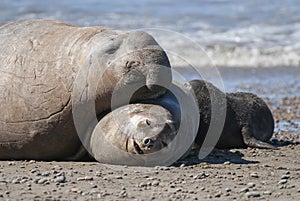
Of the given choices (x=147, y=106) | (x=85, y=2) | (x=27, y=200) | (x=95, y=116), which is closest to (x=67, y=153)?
(x=95, y=116)

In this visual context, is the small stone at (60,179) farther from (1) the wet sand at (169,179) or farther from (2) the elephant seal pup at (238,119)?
(2) the elephant seal pup at (238,119)

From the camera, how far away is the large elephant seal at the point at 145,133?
6.43m

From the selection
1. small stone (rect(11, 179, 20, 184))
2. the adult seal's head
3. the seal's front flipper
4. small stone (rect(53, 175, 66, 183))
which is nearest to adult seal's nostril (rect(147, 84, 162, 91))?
the adult seal's head

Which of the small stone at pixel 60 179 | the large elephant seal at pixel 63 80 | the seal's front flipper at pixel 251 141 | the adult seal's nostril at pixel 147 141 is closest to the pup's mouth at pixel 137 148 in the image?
the adult seal's nostril at pixel 147 141

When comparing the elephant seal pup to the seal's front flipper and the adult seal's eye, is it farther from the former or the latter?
the adult seal's eye

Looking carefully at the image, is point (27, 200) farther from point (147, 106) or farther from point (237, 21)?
point (237, 21)

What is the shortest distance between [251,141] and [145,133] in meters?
2.46

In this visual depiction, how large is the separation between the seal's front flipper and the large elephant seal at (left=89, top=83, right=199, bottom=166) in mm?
1463

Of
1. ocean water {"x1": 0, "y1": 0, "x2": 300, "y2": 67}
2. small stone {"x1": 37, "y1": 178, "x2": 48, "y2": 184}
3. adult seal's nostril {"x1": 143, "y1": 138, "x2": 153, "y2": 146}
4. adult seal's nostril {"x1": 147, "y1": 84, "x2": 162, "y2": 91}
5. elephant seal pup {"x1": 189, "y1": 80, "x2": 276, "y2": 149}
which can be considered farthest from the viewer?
ocean water {"x1": 0, "y1": 0, "x2": 300, "y2": 67}

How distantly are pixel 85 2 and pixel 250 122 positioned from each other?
54.5ft

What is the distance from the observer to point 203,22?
20984 mm

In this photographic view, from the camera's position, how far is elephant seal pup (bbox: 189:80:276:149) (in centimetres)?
855

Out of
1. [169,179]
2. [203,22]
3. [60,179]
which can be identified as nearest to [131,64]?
[169,179]

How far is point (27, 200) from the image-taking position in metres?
5.44
